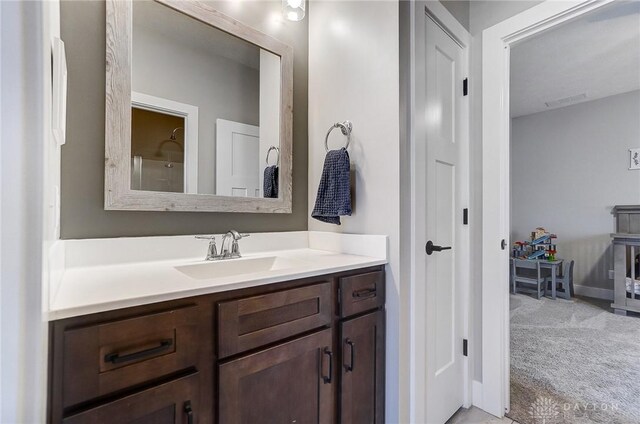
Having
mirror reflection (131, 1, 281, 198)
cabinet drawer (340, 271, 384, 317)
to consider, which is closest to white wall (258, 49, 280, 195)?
mirror reflection (131, 1, 281, 198)

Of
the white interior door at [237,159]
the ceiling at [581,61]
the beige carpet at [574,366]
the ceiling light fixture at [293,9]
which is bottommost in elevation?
the beige carpet at [574,366]

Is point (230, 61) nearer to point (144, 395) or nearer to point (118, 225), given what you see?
point (118, 225)

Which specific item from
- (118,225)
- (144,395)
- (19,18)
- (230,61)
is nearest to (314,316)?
(144,395)

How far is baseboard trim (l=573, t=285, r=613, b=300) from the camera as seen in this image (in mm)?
3943

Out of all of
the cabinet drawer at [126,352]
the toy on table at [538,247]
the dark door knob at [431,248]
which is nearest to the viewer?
the cabinet drawer at [126,352]

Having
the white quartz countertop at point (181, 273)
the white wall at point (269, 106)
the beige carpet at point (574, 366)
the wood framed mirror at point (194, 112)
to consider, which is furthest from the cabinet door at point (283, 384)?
the beige carpet at point (574, 366)

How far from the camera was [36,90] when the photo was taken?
1.57 feet

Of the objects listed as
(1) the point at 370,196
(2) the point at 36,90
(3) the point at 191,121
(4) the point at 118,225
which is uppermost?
(3) the point at 191,121

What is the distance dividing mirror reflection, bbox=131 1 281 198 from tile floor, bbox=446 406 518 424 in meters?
1.55

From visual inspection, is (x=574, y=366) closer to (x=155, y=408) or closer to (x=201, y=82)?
(x=155, y=408)

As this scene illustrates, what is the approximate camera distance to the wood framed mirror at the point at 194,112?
123 centimetres

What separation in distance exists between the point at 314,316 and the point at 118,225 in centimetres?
85

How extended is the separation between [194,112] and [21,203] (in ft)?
3.54

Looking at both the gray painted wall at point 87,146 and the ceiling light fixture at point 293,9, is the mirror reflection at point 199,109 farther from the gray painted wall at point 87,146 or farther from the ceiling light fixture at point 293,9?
the ceiling light fixture at point 293,9
